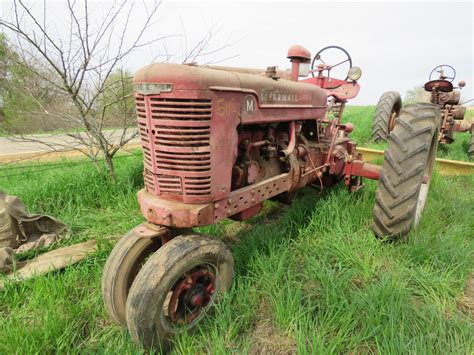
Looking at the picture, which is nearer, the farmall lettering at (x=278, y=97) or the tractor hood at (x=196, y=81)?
the tractor hood at (x=196, y=81)

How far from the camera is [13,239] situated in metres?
2.51

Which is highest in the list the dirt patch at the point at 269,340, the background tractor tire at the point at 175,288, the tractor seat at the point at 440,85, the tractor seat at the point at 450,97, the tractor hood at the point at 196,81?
the tractor hood at the point at 196,81

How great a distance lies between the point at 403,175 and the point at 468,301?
35.9 inches

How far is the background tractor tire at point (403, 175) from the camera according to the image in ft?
7.32

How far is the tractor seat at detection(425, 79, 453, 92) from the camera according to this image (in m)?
5.47

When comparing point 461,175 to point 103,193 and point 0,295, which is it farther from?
point 0,295

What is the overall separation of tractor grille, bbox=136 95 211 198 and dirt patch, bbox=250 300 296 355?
2.82 ft

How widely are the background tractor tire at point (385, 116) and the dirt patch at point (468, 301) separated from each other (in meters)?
4.14

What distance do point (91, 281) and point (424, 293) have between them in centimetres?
231

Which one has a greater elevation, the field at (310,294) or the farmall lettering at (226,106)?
the farmall lettering at (226,106)

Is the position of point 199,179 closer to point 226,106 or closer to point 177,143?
point 177,143

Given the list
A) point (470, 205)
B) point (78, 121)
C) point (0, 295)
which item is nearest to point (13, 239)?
point (0, 295)

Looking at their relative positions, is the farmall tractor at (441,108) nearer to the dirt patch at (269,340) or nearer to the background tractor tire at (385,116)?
the background tractor tire at (385,116)

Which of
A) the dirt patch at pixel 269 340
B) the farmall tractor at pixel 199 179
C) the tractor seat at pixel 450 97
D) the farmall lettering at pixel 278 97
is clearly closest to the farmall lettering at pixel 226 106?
the farmall tractor at pixel 199 179
